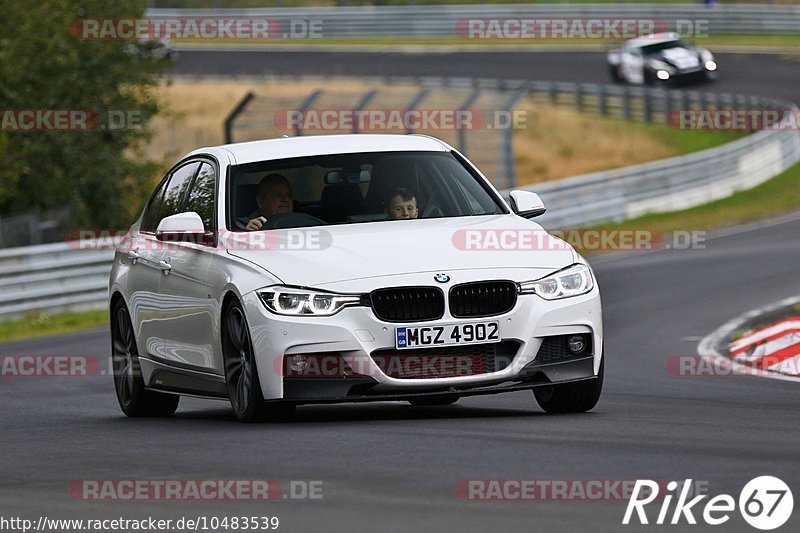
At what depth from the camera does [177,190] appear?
1095 cm

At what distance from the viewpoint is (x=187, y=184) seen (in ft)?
35.3

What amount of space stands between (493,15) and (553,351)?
51697mm

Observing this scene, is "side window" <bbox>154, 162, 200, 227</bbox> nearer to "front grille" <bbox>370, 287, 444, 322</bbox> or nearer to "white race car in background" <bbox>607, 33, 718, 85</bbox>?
"front grille" <bbox>370, 287, 444, 322</bbox>

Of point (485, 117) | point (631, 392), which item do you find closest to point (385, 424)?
point (631, 392)

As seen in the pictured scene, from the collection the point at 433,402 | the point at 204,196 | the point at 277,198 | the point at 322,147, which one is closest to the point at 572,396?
the point at 433,402

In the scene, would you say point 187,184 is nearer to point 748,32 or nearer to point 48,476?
point 48,476

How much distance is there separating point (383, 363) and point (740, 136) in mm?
34680

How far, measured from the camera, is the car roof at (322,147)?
10180 millimetres

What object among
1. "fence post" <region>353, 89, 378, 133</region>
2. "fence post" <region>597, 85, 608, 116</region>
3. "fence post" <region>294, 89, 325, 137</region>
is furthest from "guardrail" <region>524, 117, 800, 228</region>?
"fence post" <region>597, 85, 608, 116</region>

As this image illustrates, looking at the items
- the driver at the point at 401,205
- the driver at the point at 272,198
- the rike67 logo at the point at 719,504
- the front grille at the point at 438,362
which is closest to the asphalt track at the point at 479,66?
the driver at the point at 401,205

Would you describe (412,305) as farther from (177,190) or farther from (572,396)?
(177,190)

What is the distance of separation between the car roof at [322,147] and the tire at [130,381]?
1.46 m

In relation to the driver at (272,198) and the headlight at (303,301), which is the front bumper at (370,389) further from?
the driver at (272,198)

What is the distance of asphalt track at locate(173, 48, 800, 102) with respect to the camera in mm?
50000
